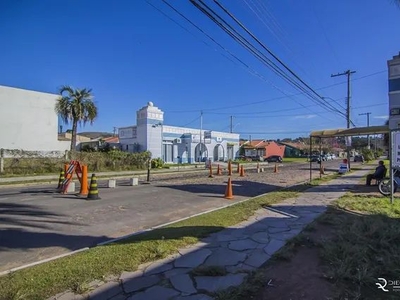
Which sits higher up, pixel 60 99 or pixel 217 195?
pixel 60 99

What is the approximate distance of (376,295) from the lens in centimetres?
384

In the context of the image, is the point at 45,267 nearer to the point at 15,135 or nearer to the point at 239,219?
the point at 239,219

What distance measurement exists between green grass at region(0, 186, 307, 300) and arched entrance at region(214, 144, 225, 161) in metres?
48.1

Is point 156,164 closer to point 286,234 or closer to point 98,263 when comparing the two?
point 286,234

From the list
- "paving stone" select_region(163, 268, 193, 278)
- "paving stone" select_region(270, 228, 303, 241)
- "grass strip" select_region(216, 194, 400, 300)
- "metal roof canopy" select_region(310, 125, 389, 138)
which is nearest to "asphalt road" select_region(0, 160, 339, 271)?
"paving stone" select_region(163, 268, 193, 278)

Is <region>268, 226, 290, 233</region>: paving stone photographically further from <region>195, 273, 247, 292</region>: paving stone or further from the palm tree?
the palm tree

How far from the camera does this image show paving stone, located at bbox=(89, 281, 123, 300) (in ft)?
12.3

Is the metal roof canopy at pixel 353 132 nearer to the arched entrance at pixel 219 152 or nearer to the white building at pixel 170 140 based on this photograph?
the white building at pixel 170 140

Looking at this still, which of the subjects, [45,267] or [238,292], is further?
[45,267]

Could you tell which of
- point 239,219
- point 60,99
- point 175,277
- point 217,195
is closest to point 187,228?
point 239,219

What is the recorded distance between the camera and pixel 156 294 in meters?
3.84

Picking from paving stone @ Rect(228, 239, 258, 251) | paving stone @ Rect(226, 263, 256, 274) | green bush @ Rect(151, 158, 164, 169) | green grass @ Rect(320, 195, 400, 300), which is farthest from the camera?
green bush @ Rect(151, 158, 164, 169)

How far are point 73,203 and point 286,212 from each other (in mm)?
6706

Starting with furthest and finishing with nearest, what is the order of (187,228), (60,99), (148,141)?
(148,141) < (60,99) < (187,228)
